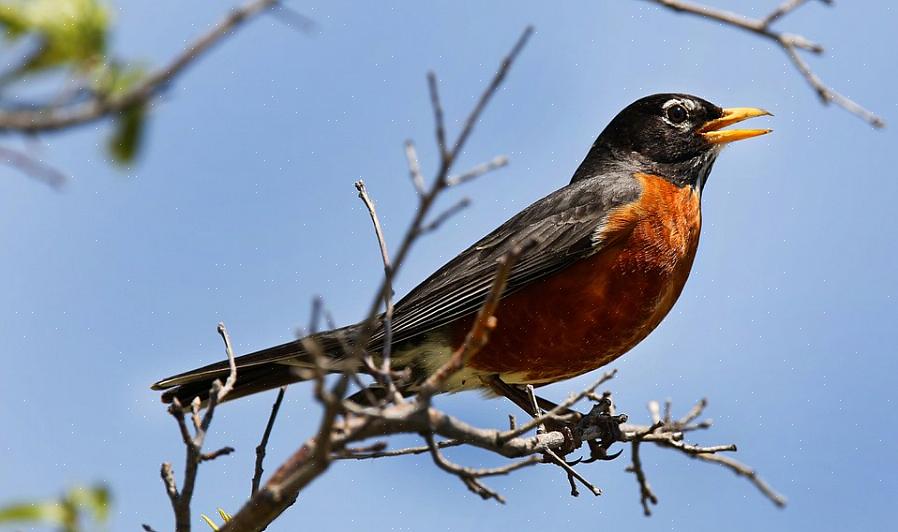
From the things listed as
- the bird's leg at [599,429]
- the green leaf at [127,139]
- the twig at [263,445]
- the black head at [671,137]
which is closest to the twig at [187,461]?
the twig at [263,445]

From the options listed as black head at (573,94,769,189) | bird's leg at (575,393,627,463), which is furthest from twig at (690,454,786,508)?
black head at (573,94,769,189)

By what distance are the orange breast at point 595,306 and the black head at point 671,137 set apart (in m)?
0.67

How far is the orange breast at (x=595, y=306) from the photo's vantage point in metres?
4.52

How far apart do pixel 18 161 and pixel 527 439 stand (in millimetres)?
2342

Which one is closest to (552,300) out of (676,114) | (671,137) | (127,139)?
(671,137)

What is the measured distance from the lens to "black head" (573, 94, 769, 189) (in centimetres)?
532

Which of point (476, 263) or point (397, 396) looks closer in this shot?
point (397, 396)

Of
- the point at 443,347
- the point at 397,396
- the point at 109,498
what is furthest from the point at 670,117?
the point at 109,498

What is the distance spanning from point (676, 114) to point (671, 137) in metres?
0.15

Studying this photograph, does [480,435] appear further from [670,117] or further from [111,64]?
[670,117]

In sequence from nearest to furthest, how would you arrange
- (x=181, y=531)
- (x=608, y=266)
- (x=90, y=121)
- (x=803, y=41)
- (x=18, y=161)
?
(x=90, y=121)
(x=18, y=161)
(x=803, y=41)
(x=181, y=531)
(x=608, y=266)

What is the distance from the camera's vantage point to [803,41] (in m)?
2.29

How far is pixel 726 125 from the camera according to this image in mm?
5426

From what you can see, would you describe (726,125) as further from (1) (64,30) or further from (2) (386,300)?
(1) (64,30)
